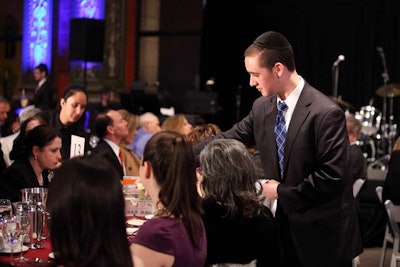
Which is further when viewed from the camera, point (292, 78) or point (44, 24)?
point (44, 24)

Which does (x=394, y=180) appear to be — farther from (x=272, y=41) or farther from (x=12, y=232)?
(x=12, y=232)

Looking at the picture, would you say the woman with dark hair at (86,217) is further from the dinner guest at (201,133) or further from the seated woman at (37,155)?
the seated woman at (37,155)

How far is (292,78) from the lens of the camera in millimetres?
2951

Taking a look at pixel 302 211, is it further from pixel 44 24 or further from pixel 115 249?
pixel 44 24

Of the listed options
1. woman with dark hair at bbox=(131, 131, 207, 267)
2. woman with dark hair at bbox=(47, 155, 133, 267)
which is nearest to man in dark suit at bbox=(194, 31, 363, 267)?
woman with dark hair at bbox=(131, 131, 207, 267)

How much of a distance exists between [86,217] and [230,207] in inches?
47.8

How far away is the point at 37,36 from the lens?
47.6 feet

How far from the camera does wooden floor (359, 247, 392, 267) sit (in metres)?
6.63

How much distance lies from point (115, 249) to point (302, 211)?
4.68ft

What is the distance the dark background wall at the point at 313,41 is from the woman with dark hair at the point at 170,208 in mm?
9582

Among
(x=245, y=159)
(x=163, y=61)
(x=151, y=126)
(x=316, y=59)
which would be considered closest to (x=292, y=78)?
(x=245, y=159)

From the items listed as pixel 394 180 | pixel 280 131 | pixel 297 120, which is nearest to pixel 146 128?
pixel 394 180

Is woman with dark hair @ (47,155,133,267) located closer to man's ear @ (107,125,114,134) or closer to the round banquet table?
the round banquet table

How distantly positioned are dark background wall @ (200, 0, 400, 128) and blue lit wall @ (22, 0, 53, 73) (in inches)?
143
